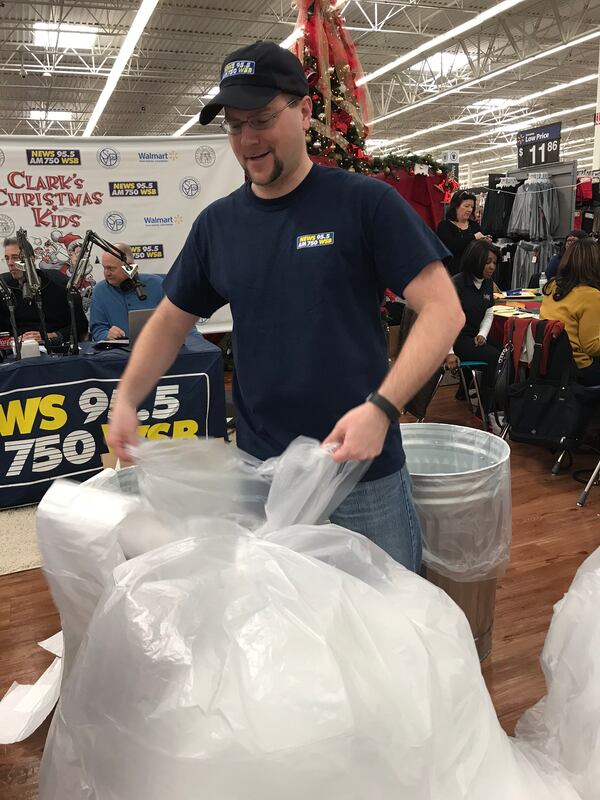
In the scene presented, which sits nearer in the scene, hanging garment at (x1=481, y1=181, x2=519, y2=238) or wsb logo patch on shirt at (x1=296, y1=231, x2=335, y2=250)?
wsb logo patch on shirt at (x1=296, y1=231, x2=335, y2=250)

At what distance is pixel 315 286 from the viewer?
1.07 meters

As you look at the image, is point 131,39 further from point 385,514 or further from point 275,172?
point 385,514

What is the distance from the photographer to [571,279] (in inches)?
128

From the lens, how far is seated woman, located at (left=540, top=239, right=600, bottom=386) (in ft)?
10.4

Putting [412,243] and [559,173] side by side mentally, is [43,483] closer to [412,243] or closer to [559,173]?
[412,243]

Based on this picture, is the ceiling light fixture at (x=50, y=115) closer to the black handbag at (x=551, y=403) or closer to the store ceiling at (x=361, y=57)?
the store ceiling at (x=361, y=57)

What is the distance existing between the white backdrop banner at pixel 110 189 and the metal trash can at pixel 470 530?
10.6 ft

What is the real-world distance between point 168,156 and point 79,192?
0.65 meters

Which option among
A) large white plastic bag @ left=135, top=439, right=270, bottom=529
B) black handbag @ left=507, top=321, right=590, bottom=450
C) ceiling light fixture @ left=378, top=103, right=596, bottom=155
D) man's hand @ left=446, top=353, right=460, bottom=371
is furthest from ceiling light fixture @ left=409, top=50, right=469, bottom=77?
large white plastic bag @ left=135, top=439, right=270, bottom=529

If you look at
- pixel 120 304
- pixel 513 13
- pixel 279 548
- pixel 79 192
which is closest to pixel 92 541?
pixel 279 548

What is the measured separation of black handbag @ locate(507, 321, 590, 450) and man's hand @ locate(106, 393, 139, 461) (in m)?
2.46

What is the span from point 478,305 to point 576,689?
11.0 ft

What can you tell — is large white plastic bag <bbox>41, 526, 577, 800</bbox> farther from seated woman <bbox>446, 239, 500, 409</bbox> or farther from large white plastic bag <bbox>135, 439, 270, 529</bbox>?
seated woman <bbox>446, 239, 500, 409</bbox>

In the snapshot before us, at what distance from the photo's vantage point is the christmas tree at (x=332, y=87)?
2637 millimetres
